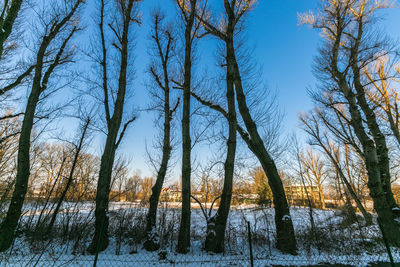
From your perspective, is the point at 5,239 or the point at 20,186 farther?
the point at 20,186

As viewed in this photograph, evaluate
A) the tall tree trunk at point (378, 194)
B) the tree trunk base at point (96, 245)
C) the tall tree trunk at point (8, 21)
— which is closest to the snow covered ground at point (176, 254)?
the tree trunk base at point (96, 245)

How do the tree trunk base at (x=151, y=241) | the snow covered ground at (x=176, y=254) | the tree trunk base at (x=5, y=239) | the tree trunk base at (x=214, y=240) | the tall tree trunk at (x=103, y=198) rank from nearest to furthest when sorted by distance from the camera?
the snow covered ground at (x=176, y=254), the tree trunk base at (x=5, y=239), the tall tree trunk at (x=103, y=198), the tree trunk base at (x=214, y=240), the tree trunk base at (x=151, y=241)

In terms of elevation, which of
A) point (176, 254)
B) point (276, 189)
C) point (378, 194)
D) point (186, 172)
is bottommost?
point (176, 254)

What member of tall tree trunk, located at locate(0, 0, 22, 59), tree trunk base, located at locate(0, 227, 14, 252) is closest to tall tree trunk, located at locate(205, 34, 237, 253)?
tree trunk base, located at locate(0, 227, 14, 252)

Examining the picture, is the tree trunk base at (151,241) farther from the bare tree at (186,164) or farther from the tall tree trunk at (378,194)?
the tall tree trunk at (378,194)

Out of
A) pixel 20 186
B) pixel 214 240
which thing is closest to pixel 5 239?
pixel 20 186

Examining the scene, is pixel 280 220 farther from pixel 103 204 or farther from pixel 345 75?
pixel 345 75

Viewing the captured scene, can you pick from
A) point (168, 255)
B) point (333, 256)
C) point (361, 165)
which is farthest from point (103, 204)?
point (361, 165)

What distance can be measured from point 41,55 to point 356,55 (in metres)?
11.8

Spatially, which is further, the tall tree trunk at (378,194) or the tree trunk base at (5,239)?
the tall tree trunk at (378,194)

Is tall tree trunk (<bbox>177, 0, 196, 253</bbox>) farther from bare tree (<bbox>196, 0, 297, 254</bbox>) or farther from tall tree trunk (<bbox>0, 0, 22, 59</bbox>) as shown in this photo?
tall tree trunk (<bbox>0, 0, 22, 59</bbox>)

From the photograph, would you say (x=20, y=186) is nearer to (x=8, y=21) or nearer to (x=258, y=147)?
(x=8, y=21)

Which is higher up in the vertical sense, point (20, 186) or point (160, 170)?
point (160, 170)

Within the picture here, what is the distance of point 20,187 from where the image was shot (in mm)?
4910
